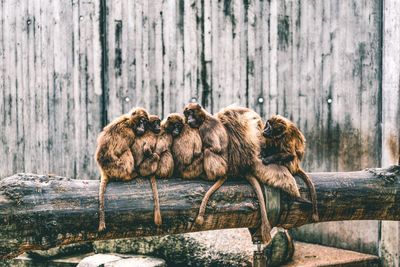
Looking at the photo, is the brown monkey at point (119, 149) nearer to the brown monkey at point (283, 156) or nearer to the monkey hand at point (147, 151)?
the monkey hand at point (147, 151)

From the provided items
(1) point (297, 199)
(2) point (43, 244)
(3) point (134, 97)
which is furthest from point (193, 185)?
(3) point (134, 97)

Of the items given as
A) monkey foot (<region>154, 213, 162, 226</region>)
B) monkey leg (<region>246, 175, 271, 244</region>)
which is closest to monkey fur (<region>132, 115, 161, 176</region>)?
monkey foot (<region>154, 213, 162, 226</region>)

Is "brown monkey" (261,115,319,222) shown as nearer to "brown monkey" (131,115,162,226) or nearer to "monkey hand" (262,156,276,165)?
"monkey hand" (262,156,276,165)

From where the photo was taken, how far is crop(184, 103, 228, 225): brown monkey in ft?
14.8

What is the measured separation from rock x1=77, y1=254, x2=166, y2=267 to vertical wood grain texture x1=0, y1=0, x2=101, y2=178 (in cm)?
197

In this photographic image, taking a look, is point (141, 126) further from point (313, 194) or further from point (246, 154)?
point (313, 194)

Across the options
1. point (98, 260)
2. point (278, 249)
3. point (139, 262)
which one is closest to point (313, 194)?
point (278, 249)

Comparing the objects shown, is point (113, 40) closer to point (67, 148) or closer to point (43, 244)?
point (67, 148)

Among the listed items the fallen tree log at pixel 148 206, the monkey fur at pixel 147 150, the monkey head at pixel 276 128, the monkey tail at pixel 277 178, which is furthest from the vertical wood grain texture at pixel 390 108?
the monkey fur at pixel 147 150

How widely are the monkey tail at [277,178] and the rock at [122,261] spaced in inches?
88.6

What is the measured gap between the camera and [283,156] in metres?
4.70

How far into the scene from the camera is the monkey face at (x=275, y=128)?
4746 millimetres

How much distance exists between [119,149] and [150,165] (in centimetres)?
26

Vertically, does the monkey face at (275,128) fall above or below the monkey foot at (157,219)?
above
